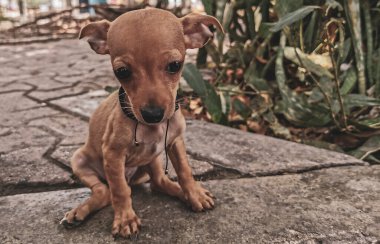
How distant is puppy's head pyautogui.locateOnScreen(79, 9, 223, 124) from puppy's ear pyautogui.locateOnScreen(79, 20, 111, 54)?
0.21 ft

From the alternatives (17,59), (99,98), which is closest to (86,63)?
(17,59)

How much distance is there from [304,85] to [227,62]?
0.64 meters

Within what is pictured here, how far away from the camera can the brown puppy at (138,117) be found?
129cm

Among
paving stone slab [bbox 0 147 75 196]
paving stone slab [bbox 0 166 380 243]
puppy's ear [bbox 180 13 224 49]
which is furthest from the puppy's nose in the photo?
paving stone slab [bbox 0 147 75 196]

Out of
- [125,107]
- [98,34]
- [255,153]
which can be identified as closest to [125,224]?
[125,107]

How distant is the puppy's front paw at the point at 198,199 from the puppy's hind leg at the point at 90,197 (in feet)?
1.07

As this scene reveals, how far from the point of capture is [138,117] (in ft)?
4.31

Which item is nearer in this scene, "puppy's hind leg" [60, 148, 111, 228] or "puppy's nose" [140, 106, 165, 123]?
"puppy's nose" [140, 106, 165, 123]

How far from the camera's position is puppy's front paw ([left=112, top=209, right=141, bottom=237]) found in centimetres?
146

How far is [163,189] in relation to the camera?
5.77 ft

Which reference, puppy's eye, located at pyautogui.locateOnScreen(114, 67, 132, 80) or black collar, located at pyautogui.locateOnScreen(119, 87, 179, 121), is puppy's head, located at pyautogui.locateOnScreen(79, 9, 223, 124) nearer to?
puppy's eye, located at pyautogui.locateOnScreen(114, 67, 132, 80)

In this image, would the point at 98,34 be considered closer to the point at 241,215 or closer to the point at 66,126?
the point at 241,215

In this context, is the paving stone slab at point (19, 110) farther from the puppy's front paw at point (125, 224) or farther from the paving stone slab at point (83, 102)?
the puppy's front paw at point (125, 224)

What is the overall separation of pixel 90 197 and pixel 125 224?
0.74 ft
